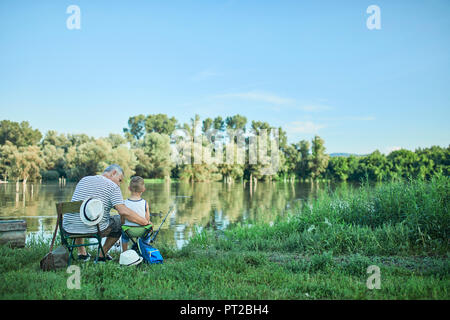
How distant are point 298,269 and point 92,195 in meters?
3.28

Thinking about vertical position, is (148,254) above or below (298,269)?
above

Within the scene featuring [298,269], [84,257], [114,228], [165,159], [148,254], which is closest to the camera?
[298,269]

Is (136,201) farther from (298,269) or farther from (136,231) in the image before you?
(298,269)

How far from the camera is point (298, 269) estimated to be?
4.96 metres

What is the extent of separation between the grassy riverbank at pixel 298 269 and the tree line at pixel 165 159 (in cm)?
2784

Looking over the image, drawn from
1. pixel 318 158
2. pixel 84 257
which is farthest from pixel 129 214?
pixel 318 158

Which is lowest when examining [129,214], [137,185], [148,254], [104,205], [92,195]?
[148,254]

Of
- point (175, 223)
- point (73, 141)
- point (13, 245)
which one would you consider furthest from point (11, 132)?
point (13, 245)

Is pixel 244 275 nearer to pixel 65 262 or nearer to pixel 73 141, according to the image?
pixel 65 262

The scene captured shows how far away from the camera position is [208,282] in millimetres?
4191

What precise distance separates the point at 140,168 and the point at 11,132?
32181mm

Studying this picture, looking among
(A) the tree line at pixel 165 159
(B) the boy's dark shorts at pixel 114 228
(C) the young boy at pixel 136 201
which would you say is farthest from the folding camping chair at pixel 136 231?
(A) the tree line at pixel 165 159

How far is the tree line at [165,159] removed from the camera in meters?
48.3

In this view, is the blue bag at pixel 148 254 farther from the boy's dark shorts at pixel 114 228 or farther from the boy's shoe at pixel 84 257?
the boy's shoe at pixel 84 257
